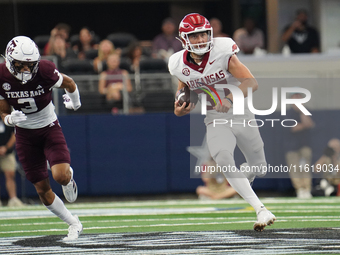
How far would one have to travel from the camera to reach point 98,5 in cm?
1541

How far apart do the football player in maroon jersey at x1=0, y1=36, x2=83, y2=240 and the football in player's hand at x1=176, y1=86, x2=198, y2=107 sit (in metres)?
1.01

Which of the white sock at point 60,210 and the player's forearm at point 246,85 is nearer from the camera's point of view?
the player's forearm at point 246,85

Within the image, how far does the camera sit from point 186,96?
5762 mm

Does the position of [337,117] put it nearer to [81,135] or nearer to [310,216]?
[310,216]

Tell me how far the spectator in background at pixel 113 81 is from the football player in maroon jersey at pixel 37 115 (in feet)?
14.7

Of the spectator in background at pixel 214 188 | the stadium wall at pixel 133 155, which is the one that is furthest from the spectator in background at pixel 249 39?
the spectator in background at pixel 214 188

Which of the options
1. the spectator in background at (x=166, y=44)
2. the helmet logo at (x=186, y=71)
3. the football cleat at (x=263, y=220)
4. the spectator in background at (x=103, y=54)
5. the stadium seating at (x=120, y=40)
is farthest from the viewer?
the stadium seating at (x=120, y=40)

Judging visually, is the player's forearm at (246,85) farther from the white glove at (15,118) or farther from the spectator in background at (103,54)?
the spectator in background at (103,54)

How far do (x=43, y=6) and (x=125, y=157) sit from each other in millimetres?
6213

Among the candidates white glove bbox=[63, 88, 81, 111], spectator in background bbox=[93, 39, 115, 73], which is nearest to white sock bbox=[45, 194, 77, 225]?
white glove bbox=[63, 88, 81, 111]

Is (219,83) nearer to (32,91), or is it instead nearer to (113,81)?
(32,91)

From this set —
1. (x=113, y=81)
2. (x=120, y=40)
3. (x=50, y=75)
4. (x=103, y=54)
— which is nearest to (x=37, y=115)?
(x=50, y=75)

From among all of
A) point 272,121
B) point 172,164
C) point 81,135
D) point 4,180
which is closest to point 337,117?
point 272,121

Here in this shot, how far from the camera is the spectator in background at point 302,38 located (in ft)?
38.0
